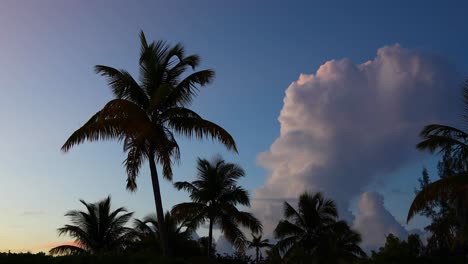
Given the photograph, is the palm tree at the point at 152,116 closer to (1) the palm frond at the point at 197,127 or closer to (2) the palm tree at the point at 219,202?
(1) the palm frond at the point at 197,127

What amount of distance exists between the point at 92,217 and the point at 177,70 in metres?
18.9

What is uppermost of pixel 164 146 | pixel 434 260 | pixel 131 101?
pixel 131 101

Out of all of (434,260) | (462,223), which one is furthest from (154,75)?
(462,223)

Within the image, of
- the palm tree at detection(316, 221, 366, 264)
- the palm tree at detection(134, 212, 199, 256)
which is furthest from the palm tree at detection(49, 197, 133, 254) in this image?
the palm tree at detection(316, 221, 366, 264)

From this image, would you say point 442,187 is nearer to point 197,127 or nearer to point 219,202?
point 197,127

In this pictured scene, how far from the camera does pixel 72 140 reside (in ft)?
60.4

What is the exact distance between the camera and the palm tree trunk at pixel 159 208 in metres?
18.2

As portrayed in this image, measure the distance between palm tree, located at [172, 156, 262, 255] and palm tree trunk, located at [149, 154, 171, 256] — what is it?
14467 millimetres

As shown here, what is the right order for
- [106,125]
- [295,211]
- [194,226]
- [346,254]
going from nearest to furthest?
1. [106,125]
2. [194,226]
3. [346,254]
4. [295,211]

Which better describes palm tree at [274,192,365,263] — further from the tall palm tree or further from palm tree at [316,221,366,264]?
the tall palm tree

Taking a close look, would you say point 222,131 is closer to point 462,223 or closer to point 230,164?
point 462,223

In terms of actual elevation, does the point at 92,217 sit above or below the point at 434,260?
above

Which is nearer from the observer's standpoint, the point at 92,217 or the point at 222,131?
the point at 222,131

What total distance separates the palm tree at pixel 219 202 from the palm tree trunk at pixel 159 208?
14.5m
